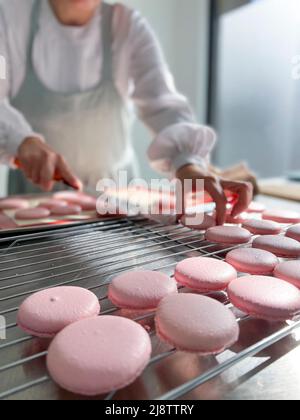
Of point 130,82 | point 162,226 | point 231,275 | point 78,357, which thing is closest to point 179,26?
point 130,82

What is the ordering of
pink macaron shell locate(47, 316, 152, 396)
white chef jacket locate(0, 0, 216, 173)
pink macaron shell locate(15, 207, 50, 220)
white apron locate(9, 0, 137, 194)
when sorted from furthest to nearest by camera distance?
white apron locate(9, 0, 137, 194)
white chef jacket locate(0, 0, 216, 173)
pink macaron shell locate(15, 207, 50, 220)
pink macaron shell locate(47, 316, 152, 396)

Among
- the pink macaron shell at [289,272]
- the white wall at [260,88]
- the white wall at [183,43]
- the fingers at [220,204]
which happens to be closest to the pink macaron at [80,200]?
the fingers at [220,204]

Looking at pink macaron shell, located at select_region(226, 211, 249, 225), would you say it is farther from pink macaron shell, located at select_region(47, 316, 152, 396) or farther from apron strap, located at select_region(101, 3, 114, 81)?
apron strap, located at select_region(101, 3, 114, 81)

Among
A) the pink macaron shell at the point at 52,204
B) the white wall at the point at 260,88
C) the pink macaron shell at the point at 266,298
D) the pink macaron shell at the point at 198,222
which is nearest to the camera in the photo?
the pink macaron shell at the point at 266,298

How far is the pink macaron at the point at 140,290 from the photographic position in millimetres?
465

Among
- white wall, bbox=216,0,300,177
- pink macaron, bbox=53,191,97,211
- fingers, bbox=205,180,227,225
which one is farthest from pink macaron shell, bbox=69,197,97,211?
white wall, bbox=216,0,300,177

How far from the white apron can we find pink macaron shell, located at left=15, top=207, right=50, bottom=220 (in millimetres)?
543

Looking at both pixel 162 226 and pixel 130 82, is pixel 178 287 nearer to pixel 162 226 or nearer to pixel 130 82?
pixel 162 226

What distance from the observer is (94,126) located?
1.54 m

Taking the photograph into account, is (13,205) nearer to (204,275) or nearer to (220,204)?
(220,204)

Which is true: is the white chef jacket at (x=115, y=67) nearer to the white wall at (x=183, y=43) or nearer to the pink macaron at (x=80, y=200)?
the pink macaron at (x=80, y=200)

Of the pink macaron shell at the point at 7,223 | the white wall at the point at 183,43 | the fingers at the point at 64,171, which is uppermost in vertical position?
the white wall at the point at 183,43

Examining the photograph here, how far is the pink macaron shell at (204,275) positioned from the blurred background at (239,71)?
1.92 m

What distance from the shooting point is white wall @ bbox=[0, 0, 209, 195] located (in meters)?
2.54
